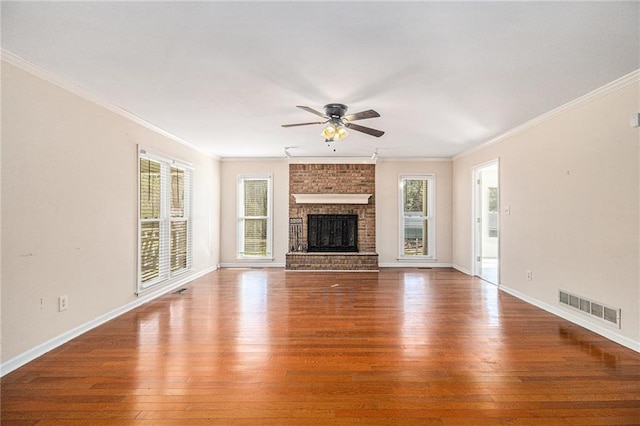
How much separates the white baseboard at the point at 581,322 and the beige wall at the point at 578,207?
0.01 m

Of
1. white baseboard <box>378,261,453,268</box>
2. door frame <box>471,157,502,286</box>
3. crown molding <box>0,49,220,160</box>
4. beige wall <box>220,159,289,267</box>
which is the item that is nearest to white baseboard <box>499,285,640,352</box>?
door frame <box>471,157,502,286</box>

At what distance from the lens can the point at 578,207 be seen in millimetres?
3678

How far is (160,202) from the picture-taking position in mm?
4992

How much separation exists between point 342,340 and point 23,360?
270cm

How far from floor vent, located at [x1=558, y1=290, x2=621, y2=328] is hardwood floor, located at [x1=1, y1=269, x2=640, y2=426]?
8.3 inches

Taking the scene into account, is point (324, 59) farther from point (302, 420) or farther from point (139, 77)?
point (302, 420)

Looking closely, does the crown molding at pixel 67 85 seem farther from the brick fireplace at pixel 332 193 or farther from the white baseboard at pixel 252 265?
→ the white baseboard at pixel 252 265

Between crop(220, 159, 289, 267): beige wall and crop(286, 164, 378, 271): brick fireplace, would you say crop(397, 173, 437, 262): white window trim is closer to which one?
crop(286, 164, 378, 271): brick fireplace

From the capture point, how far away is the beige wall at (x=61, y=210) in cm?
262

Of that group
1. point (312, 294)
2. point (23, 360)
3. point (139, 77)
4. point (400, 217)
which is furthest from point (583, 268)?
point (23, 360)

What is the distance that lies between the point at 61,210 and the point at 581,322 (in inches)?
216

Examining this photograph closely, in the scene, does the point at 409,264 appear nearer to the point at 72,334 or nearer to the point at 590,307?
the point at 590,307

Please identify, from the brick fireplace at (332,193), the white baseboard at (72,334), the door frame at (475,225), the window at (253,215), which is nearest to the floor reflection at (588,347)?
the door frame at (475,225)

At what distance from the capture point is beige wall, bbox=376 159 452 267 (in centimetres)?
743
